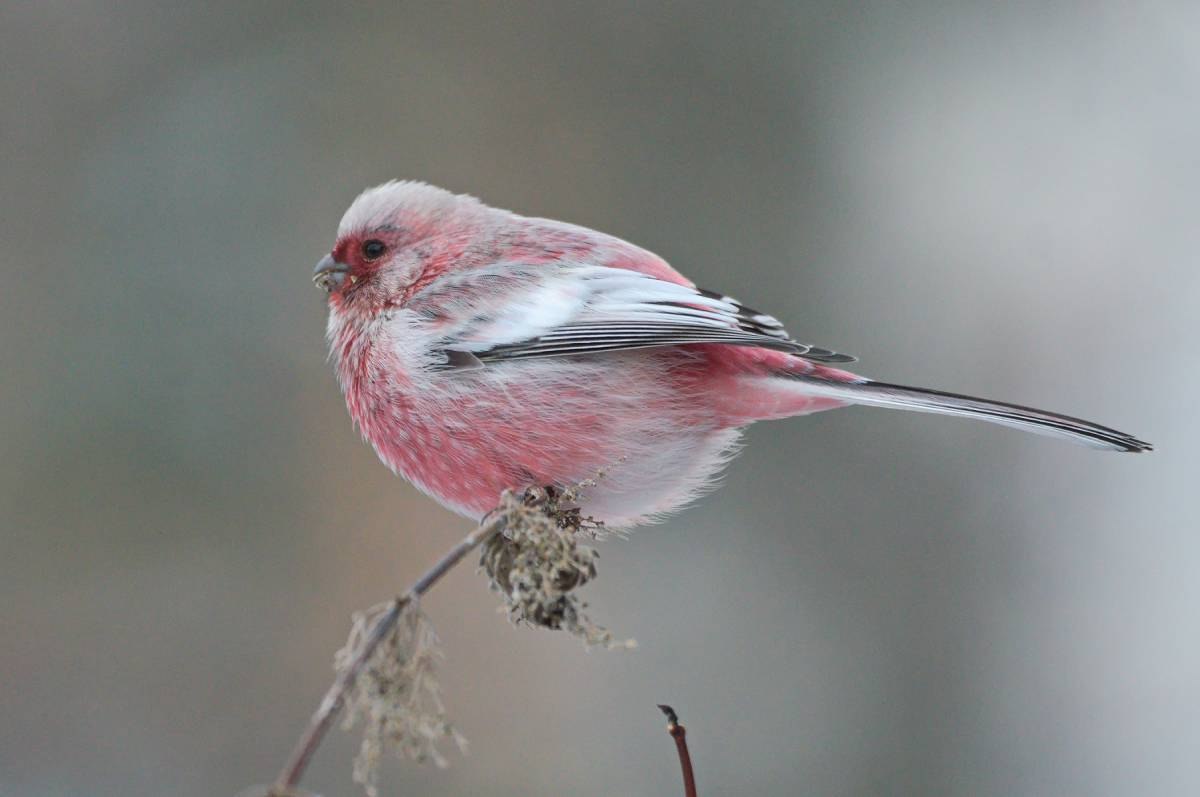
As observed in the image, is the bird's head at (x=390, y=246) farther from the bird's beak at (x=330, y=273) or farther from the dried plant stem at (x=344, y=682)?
the dried plant stem at (x=344, y=682)

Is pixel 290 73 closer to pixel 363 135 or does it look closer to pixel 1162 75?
pixel 363 135

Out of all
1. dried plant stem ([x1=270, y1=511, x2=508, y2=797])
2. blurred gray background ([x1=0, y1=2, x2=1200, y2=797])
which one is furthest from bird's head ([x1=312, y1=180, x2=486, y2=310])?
blurred gray background ([x1=0, y1=2, x2=1200, y2=797])

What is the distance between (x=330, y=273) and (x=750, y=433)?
7.79 ft

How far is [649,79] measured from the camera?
5.71 m

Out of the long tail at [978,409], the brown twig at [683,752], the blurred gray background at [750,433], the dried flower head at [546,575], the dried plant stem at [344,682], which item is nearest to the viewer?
the dried plant stem at [344,682]

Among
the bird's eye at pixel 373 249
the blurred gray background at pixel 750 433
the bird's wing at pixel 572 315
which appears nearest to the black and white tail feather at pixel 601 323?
the bird's wing at pixel 572 315

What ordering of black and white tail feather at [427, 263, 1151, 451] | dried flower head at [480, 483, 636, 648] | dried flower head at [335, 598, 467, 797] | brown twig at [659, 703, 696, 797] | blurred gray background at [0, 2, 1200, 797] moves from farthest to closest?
blurred gray background at [0, 2, 1200, 797], black and white tail feather at [427, 263, 1151, 451], dried flower head at [480, 483, 636, 648], brown twig at [659, 703, 696, 797], dried flower head at [335, 598, 467, 797]

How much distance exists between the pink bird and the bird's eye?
0.03m

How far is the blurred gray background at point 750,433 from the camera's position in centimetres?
521

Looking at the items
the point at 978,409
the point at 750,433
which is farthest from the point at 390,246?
the point at 750,433

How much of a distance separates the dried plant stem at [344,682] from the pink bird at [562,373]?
90cm

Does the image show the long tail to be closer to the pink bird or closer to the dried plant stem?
the pink bird

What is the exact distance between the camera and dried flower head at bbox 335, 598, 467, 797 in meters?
1.49

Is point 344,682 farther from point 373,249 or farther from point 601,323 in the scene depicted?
point 373,249
